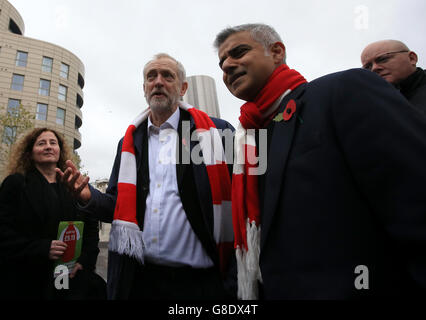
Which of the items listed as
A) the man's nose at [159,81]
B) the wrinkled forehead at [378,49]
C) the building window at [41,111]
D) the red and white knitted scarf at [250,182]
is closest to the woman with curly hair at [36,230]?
the man's nose at [159,81]

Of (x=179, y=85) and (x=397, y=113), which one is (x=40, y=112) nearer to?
(x=179, y=85)

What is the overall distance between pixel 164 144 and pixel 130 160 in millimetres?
336

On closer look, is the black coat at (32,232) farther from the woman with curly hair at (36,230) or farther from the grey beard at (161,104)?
the grey beard at (161,104)

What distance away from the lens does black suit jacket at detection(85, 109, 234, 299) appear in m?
1.89

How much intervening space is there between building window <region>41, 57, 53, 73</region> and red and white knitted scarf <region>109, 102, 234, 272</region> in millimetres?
34233

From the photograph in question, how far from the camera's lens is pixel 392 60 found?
221cm

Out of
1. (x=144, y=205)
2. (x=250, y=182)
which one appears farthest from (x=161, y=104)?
(x=250, y=182)

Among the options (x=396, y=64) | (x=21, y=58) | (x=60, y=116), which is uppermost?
(x=21, y=58)

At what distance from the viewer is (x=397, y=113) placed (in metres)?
0.97

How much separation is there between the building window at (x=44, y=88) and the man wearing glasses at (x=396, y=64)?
110 ft

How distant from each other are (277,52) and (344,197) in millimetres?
1091

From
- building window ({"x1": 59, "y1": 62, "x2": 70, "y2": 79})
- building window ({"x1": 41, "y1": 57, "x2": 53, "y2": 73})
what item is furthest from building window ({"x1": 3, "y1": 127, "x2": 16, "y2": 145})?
building window ({"x1": 59, "y1": 62, "x2": 70, "y2": 79})

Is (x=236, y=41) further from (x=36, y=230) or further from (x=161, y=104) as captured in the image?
(x=36, y=230)
